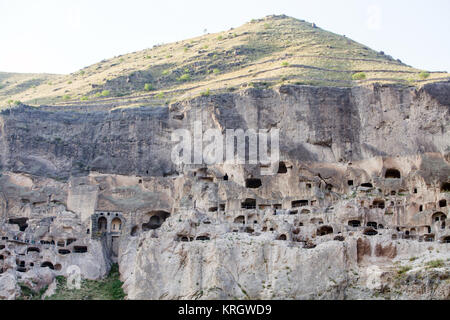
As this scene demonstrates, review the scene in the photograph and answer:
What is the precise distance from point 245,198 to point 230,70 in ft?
90.3

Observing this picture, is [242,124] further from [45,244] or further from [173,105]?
[45,244]

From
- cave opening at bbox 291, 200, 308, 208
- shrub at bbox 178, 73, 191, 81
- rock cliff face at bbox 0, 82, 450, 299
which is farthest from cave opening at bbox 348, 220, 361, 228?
shrub at bbox 178, 73, 191, 81

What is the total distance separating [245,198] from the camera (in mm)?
65125

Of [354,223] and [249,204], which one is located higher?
[249,204]

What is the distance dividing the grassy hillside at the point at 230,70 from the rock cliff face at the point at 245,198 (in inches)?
207

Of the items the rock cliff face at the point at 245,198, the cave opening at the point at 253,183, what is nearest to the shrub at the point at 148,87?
the rock cliff face at the point at 245,198

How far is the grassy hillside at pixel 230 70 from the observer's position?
78.0m

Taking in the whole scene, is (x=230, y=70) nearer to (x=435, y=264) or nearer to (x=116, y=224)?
(x=116, y=224)

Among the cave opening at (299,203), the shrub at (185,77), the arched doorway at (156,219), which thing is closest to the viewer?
the cave opening at (299,203)

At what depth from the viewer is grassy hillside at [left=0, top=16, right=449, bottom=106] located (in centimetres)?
7800

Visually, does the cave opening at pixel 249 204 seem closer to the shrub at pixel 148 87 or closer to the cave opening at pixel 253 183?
the cave opening at pixel 253 183

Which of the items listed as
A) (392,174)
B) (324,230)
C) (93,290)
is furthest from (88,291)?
(392,174)

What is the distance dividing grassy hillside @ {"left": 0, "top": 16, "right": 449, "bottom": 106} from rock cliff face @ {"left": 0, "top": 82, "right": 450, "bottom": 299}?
5250 mm

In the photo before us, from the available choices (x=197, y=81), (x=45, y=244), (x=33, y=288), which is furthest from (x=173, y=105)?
(x=33, y=288)
